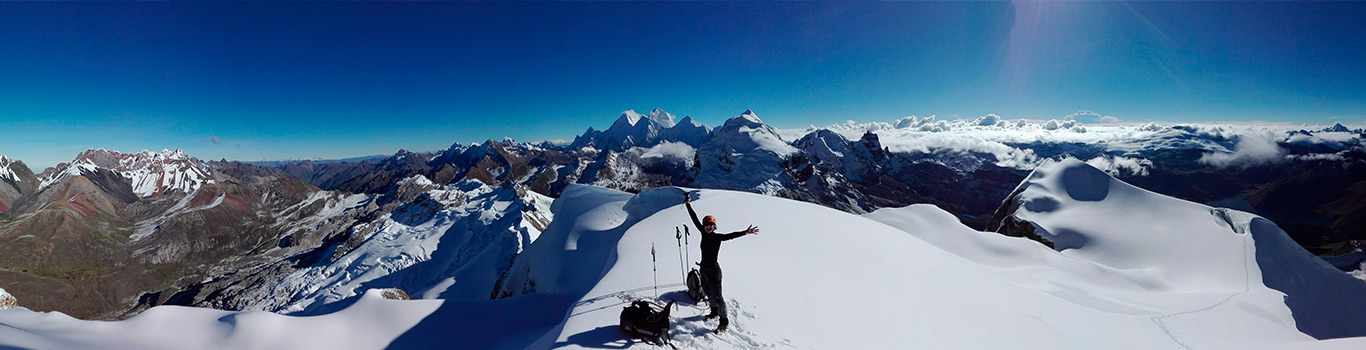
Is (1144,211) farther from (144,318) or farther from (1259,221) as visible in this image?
(144,318)

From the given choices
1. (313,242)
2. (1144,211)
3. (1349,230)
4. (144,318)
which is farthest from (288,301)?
(1349,230)

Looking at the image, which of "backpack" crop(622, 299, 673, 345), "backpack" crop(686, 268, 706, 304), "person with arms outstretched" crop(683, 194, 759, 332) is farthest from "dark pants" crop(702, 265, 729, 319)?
"backpack" crop(622, 299, 673, 345)

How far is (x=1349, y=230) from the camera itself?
385ft

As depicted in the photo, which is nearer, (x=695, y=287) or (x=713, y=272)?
(x=713, y=272)

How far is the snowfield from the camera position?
29.3 feet

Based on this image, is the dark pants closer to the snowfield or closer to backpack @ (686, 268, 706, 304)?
the snowfield

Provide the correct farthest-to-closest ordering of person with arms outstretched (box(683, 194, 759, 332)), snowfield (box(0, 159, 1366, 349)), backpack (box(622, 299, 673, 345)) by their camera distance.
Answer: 1. snowfield (box(0, 159, 1366, 349))
2. person with arms outstretched (box(683, 194, 759, 332))
3. backpack (box(622, 299, 673, 345))

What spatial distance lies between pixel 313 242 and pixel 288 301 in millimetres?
109555

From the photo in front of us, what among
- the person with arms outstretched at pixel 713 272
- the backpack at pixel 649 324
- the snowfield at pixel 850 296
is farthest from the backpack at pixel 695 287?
the backpack at pixel 649 324

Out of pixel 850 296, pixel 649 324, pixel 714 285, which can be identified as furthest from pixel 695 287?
pixel 850 296

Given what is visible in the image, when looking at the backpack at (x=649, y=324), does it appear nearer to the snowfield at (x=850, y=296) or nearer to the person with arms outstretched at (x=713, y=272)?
the snowfield at (x=850, y=296)

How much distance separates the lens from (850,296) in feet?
42.0

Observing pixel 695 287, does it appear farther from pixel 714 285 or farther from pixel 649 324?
pixel 649 324

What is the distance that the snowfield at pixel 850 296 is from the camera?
8922 millimetres
